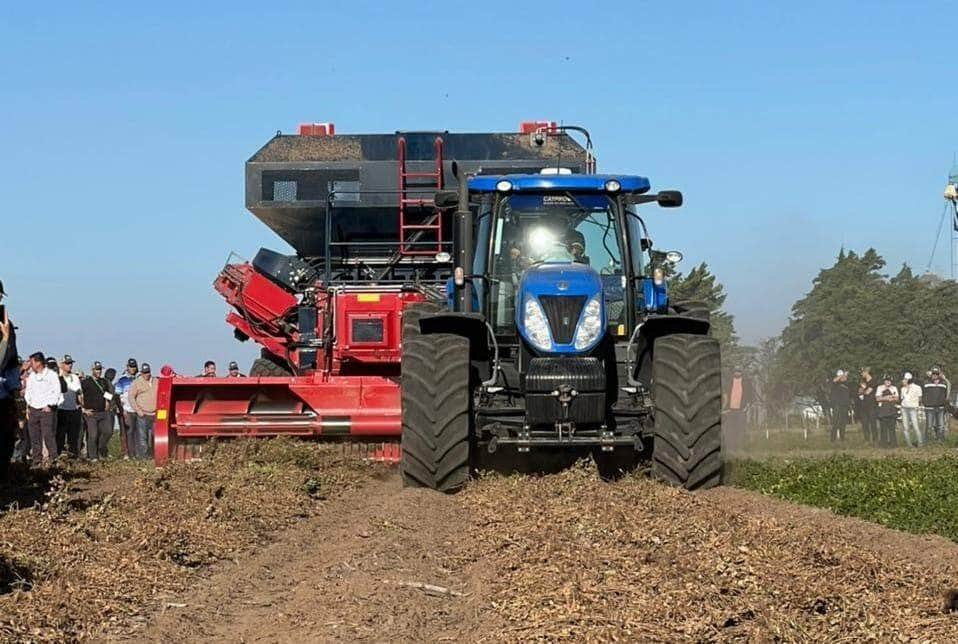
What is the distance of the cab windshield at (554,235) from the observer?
1162cm

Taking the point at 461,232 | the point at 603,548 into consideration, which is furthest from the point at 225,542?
the point at 461,232

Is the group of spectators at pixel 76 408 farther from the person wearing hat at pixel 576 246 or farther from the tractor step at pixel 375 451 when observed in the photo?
the person wearing hat at pixel 576 246

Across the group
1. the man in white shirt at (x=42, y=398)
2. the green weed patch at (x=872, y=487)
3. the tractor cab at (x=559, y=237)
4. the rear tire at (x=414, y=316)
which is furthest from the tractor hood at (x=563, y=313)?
the man in white shirt at (x=42, y=398)

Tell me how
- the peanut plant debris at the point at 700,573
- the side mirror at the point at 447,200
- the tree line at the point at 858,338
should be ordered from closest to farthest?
the peanut plant debris at the point at 700,573 < the side mirror at the point at 447,200 < the tree line at the point at 858,338

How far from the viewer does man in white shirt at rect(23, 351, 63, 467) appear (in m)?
17.6

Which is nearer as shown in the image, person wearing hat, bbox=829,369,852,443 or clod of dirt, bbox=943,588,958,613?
clod of dirt, bbox=943,588,958,613

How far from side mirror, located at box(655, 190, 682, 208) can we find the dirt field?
8.17 ft

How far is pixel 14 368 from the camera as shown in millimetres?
11914

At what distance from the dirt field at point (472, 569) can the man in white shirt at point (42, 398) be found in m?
7.36

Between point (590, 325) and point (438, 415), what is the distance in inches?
54.5

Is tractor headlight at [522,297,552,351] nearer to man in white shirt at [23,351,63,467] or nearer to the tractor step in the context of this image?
the tractor step

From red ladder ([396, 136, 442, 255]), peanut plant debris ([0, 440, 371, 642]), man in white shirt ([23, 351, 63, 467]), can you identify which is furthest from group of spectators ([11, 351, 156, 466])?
red ladder ([396, 136, 442, 255])

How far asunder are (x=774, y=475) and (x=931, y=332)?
31.4 meters

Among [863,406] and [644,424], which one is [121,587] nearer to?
[644,424]
